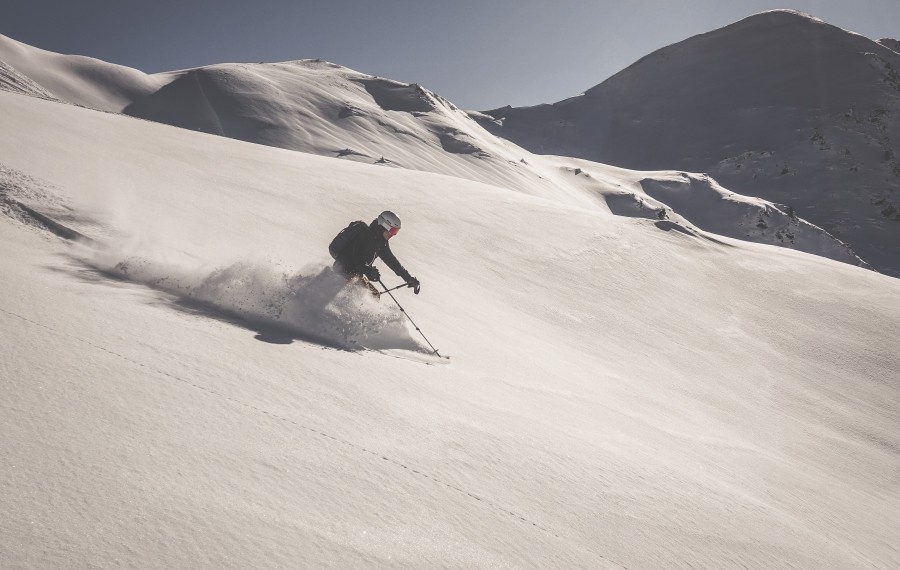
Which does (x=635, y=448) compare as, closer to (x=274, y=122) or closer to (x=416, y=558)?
(x=416, y=558)

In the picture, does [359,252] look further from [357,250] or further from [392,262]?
[392,262]

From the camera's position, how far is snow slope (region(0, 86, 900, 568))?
199cm

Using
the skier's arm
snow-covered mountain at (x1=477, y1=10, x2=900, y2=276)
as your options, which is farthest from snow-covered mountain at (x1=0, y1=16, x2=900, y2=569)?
snow-covered mountain at (x1=477, y1=10, x2=900, y2=276)

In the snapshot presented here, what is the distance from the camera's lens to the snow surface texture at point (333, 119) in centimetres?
4584

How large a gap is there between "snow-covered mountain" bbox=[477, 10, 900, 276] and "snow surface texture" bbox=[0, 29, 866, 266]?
25748 millimetres

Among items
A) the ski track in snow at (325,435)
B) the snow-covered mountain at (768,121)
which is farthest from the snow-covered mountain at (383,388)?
the snow-covered mountain at (768,121)

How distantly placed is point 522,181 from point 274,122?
25487 mm

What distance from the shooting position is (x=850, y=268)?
54.3ft

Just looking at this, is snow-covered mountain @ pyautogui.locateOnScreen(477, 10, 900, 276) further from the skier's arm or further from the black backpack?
the black backpack

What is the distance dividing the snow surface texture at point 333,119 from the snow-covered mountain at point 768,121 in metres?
25.7

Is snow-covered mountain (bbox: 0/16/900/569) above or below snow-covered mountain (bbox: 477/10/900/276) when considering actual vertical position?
below

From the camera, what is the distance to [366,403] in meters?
3.41

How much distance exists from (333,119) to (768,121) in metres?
91.9

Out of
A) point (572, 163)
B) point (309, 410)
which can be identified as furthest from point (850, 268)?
point (572, 163)
